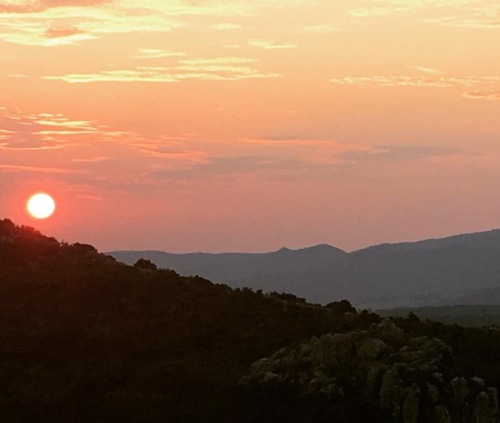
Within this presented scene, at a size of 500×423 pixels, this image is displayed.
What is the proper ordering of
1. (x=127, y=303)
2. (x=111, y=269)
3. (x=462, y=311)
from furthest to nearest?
(x=462, y=311), (x=111, y=269), (x=127, y=303)

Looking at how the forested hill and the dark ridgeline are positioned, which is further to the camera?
the forested hill

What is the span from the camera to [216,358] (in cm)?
3303

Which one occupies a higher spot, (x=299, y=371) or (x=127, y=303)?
(x=127, y=303)

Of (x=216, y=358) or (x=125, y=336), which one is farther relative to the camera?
(x=125, y=336)

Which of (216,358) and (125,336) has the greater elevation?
(125,336)

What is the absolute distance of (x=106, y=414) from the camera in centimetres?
2828

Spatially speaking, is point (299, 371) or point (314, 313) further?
point (314, 313)

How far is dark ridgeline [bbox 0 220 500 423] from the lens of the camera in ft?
92.6

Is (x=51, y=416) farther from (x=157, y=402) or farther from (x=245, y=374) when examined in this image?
(x=245, y=374)

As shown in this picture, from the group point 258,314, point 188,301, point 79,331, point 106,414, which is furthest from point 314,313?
point 106,414

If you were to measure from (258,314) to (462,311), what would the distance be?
157172 mm

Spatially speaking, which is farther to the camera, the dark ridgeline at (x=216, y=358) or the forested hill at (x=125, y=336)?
the forested hill at (x=125, y=336)

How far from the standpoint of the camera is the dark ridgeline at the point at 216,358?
28234mm

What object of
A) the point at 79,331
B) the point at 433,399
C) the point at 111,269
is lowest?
the point at 433,399
